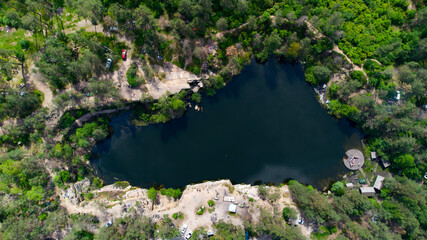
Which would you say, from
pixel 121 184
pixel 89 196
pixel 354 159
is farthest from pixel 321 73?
pixel 89 196

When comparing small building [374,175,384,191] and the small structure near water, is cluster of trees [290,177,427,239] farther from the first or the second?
the small structure near water

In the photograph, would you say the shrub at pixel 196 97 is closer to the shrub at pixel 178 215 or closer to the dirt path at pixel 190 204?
the dirt path at pixel 190 204

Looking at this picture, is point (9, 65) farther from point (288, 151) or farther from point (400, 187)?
point (400, 187)

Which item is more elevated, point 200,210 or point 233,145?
point 233,145

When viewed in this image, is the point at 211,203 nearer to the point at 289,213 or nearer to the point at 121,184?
the point at 289,213

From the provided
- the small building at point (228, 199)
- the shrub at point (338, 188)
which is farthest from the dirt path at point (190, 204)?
the shrub at point (338, 188)

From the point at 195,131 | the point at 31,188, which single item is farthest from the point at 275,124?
the point at 31,188

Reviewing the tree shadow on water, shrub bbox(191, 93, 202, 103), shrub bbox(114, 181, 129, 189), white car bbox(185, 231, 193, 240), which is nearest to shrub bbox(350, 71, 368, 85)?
shrub bbox(191, 93, 202, 103)
